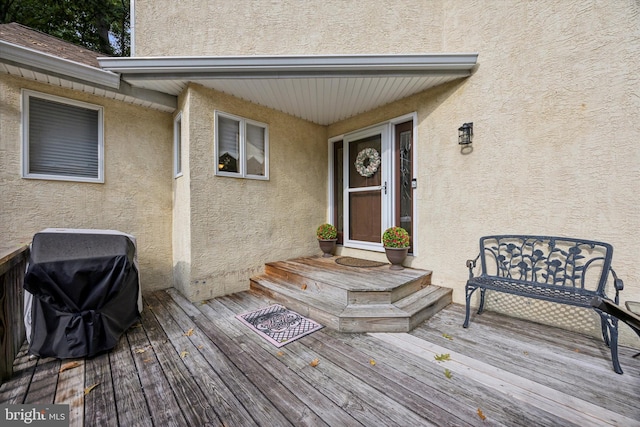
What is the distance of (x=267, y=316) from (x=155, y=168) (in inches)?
111

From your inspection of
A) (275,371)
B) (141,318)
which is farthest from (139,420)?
→ (141,318)

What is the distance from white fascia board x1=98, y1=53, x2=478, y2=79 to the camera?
2.93 meters

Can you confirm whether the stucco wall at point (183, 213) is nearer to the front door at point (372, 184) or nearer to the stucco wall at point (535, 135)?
the front door at point (372, 184)

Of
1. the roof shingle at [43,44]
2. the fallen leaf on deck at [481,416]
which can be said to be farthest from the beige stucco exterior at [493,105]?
the fallen leaf on deck at [481,416]

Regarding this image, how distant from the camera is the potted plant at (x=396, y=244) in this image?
3584mm

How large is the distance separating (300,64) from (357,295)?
2823mm

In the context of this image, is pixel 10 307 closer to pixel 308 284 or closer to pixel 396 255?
pixel 308 284

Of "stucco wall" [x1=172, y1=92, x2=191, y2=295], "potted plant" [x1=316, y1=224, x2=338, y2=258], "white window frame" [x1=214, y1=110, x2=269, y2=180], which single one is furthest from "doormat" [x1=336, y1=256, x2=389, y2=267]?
"stucco wall" [x1=172, y1=92, x2=191, y2=295]

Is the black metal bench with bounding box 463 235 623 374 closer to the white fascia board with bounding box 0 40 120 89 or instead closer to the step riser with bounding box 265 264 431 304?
the step riser with bounding box 265 264 431 304

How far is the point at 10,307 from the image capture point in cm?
212

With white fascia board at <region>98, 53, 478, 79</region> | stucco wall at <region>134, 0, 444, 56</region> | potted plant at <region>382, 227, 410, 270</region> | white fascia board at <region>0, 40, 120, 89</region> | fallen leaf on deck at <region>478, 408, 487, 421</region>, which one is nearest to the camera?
fallen leaf on deck at <region>478, 408, 487, 421</region>

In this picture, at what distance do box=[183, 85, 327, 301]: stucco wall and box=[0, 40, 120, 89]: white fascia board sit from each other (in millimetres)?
942

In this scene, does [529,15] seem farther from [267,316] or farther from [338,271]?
[267,316]

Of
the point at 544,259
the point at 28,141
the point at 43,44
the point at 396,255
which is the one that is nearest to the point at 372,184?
the point at 396,255
